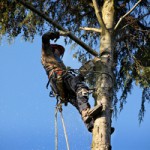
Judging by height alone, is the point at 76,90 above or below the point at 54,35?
below

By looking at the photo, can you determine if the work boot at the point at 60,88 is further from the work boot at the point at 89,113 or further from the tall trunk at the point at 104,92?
the work boot at the point at 89,113

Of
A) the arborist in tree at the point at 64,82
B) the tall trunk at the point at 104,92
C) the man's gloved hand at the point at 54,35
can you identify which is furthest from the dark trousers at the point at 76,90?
the man's gloved hand at the point at 54,35

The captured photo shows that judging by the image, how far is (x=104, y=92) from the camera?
5180 millimetres

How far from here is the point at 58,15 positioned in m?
8.28

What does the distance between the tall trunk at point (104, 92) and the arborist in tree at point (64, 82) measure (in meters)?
0.14

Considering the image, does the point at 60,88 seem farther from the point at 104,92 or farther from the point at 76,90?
the point at 104,92

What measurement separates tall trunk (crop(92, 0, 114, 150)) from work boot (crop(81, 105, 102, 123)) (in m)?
0.07

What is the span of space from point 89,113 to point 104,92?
466 millimetres

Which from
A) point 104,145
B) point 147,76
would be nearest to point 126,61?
point 147,76

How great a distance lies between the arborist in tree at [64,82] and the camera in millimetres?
4969

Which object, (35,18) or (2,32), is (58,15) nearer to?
(35,18)

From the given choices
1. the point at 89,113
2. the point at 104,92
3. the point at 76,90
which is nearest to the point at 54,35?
the point at 76,90

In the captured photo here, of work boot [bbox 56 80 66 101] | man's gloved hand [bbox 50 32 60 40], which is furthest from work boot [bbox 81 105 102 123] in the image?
man's gloved hand [bbox 50 32 60 40]

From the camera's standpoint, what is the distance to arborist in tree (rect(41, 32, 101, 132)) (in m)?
4.97
